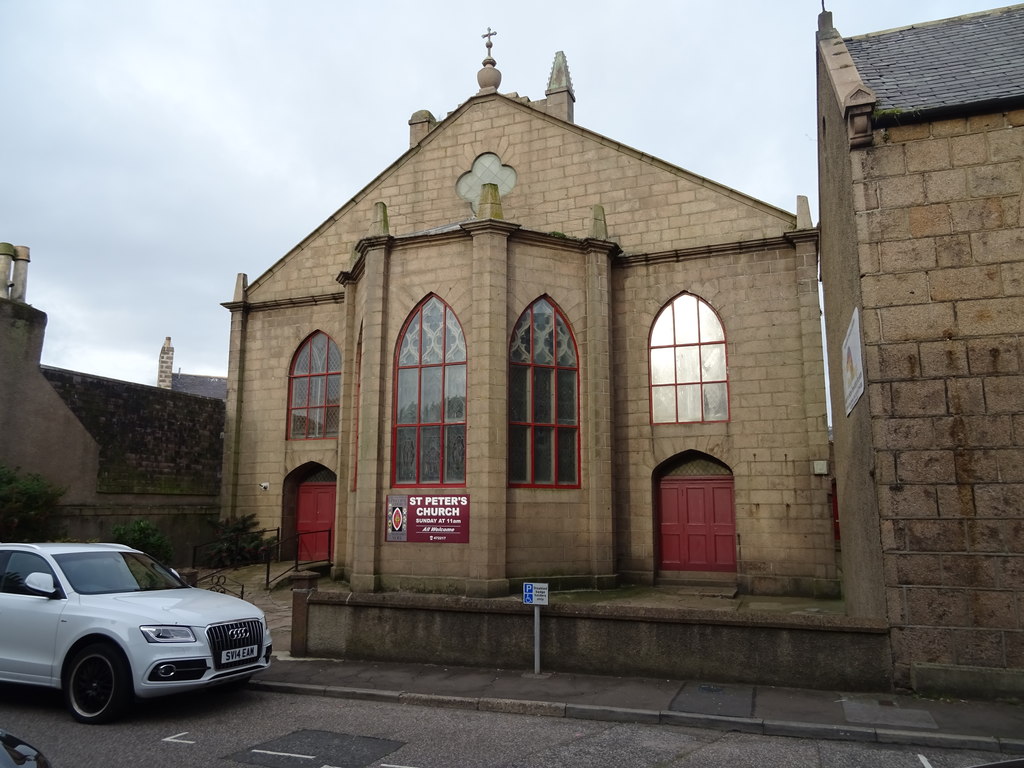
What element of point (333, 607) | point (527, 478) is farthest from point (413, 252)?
point (333, 607)

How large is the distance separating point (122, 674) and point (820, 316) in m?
14.0

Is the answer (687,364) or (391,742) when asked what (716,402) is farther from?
(391,742)

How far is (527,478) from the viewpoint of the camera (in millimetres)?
14914

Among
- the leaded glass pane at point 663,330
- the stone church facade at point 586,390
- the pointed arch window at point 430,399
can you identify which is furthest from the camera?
the leaded glass pane at point 663,330

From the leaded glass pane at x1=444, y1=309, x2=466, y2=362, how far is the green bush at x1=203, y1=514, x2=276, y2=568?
292 inches

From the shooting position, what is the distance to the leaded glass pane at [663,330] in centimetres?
1689

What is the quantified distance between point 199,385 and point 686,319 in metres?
36.5

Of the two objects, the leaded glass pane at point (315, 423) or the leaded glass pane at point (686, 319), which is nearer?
the leaded glass pane at point (686, 319)

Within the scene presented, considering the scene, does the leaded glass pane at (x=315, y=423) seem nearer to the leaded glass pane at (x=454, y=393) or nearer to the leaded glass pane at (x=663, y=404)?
the leaded glass pane at (x=454, y=393)

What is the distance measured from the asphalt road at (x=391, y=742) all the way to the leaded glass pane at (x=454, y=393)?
25.4 feet

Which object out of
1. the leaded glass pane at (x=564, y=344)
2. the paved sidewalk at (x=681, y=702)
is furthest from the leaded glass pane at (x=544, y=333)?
the paved sidewalk at (x=681, y=702)

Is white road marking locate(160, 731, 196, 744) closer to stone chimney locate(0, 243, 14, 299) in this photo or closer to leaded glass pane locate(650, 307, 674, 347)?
leaded glass pane locate(650, 307, 674, 347)

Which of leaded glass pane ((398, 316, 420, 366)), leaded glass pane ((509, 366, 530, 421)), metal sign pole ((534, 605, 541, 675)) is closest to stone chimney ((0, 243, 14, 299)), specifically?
leaded glass pane ((398, 316, 420, 366))

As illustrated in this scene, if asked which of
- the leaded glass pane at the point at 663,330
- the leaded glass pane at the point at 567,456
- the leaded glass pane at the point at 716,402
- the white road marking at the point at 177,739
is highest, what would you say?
the leaded glass pane at the point at 663,330
